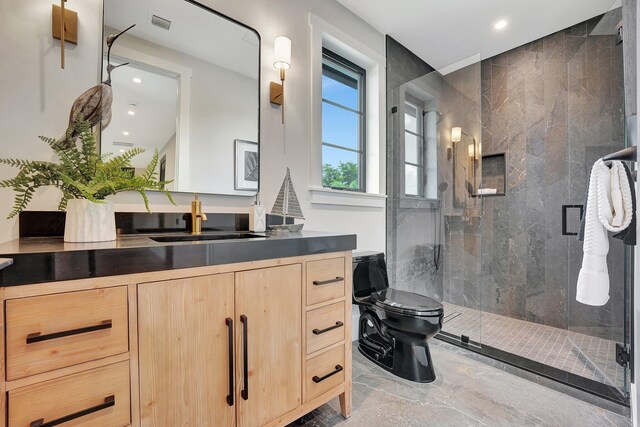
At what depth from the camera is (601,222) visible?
56.8 inches

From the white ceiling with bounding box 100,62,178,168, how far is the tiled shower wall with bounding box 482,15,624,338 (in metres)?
2.70

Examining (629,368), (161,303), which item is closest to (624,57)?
(629,368)

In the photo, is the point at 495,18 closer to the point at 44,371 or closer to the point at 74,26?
the point at 74,26

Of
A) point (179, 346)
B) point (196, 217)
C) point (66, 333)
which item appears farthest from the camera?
point (196, 217)

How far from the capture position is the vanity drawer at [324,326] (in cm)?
126

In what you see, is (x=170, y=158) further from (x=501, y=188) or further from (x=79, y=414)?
(x=501, y=188)

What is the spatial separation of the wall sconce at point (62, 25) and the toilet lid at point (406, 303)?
6.38ft

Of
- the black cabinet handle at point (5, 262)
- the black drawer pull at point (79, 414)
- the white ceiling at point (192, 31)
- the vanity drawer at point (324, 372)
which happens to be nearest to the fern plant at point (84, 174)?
the black cabinet handle at point (5, 262)

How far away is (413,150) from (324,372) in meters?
2.10

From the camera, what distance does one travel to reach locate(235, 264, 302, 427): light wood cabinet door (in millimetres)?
1053

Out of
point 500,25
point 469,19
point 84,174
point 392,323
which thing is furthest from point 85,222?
point 500,25

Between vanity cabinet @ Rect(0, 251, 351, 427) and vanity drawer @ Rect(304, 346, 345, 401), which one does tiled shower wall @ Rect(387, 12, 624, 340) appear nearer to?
vanity drawer @ Rect(304, 346, 345, 401)

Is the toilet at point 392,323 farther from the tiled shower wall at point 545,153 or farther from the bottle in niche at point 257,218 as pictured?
the tiled shower wall at point 545,153

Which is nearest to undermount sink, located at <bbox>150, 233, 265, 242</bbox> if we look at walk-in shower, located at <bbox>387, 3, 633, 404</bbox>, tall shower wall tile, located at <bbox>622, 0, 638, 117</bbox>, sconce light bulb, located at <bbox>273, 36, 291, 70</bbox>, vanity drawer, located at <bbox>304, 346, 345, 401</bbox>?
vanity drawer, located at <bbox>304, 346, 345, 401</bbox>
